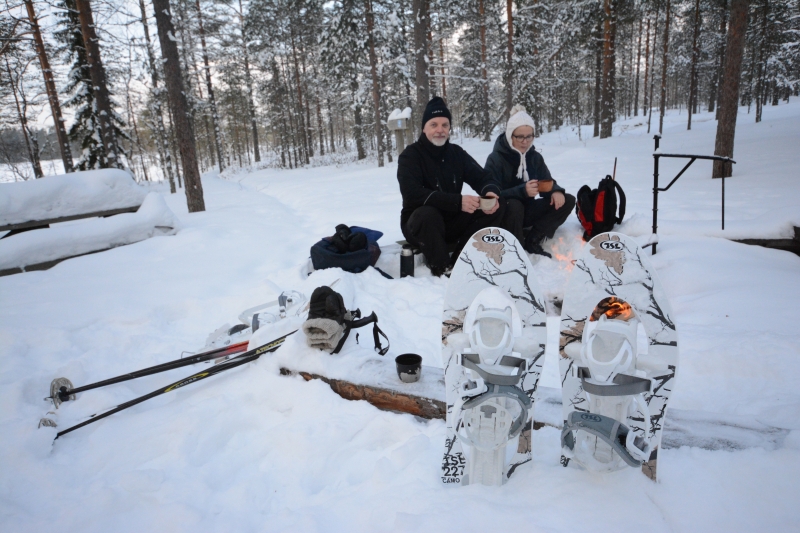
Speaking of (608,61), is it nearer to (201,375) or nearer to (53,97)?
(201,375)

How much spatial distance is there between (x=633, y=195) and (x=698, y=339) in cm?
462

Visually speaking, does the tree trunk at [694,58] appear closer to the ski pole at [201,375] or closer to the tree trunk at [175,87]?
the tree trunk at [175,87]

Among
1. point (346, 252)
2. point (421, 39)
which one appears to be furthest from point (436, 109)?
point (421, 39)

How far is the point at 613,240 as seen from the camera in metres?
1.57

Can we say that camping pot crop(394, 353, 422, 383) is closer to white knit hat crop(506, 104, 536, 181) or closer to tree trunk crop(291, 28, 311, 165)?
white knit hat crop(506, 104, 536, 181)

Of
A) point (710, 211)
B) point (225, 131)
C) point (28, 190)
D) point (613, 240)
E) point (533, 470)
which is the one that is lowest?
point (533, 470)

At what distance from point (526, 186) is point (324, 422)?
272 cm

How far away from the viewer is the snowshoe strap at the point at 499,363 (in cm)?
131

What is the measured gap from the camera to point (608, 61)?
43.6 feet

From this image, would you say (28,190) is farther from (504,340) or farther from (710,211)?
(710,211)

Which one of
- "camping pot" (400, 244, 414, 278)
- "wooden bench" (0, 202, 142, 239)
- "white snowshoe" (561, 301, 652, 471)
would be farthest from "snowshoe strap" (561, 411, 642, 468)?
"wooden bench" (0, 202, 142, 239)

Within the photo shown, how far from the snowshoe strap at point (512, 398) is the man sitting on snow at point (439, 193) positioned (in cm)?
223

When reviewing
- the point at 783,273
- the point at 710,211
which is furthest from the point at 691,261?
the point at 710,211

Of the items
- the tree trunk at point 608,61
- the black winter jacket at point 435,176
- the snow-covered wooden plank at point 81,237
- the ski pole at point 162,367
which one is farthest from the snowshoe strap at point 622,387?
the tree trunk at point 608,61
